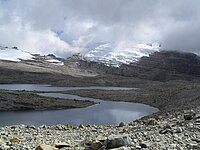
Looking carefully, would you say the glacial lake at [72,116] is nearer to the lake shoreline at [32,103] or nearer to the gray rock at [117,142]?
the lake shoreline at [32,103]

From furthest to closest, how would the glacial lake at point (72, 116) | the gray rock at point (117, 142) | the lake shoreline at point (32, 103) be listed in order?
the lake shoreline at point (32, 103) < the glacial lake at point (72, 116) < the gray rock at point (117, 142)

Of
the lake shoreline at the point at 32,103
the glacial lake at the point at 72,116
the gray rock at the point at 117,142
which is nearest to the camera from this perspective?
the gray rock at the point at 117,142

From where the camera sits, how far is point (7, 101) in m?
81.1

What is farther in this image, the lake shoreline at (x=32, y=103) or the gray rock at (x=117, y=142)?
the lake shoreline at (x=32, y=103)

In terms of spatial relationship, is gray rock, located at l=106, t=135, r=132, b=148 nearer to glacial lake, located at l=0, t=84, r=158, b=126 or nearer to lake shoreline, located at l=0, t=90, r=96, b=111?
glacial lake, located at l=0, t=84, r=158, b=126

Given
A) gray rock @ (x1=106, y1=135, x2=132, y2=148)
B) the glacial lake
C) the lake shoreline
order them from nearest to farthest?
gray rock @ (x1=106, y1=135, x2=132, y2=148), the glacial lake, the lake shoreline

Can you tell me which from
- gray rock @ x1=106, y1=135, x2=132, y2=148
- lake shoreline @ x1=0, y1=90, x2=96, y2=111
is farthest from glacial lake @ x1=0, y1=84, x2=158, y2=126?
gray rock @ x1=106, y1=135, x2=132, y2=148

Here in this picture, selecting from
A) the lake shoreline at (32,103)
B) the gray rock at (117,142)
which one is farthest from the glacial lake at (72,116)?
the gray rock at (117,142)

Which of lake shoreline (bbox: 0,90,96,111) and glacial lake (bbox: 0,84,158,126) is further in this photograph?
lake shoreline (bbox: 0,90,96,111)

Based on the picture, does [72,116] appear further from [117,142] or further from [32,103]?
[117,142]

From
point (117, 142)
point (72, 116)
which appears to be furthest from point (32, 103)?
point (117, 142)

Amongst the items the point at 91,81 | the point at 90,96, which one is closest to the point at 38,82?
the point at 91,81

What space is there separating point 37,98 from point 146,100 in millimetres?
30573

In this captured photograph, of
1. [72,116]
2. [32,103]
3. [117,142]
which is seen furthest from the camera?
[32,103]
